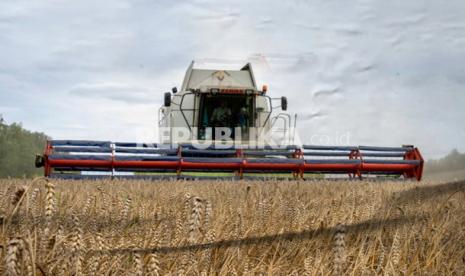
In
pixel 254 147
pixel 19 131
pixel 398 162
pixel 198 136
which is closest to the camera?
pixel 398 162

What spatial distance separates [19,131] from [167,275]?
6301cm

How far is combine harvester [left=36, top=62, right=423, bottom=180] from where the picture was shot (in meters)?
9.65

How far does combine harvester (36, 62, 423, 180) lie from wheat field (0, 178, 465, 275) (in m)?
6.74

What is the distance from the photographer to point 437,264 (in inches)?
73.5

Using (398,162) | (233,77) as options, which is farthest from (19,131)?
(398,162)

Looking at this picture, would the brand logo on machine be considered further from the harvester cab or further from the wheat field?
the wheat field

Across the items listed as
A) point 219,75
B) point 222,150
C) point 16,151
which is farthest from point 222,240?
point 16,151

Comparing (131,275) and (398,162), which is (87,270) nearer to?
(131,275)

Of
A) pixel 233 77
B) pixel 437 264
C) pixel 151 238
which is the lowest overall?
pixel 437 264

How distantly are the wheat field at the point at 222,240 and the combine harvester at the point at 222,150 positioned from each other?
6.74 m

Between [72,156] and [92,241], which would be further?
[72,156]

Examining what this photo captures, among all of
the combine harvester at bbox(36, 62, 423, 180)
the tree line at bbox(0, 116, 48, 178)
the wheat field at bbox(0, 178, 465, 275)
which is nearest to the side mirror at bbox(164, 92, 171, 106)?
the combine harvester at bbox(36, 62, 423, 180)

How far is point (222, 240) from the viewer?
1.70 meters

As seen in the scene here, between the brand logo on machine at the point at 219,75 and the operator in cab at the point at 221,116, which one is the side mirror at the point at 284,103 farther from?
the brand logo on machine at the point at 219,75
